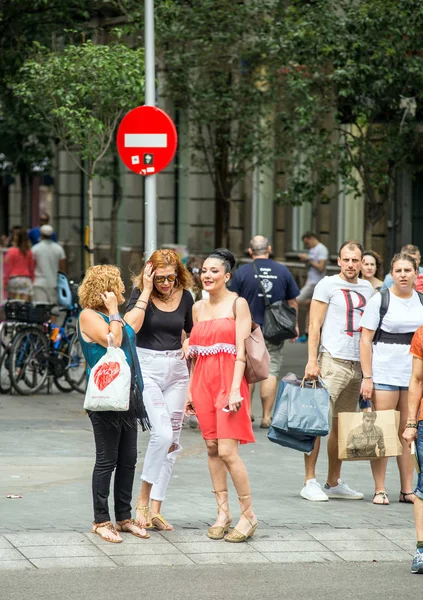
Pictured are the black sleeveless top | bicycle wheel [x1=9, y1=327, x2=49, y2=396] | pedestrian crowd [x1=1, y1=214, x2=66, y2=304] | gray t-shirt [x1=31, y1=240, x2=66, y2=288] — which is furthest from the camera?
gray t-shirt [x1=31, y1=240, x2=66, y2=288]

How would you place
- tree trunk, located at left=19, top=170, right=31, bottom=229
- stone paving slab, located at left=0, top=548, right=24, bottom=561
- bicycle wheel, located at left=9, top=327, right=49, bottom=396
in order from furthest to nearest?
tree trunk, located at left=19, top=170, right=31, bottom=229 < bicycle wheel, located at left=9, top=327, right=49, bottom=396 < stone paving slab, located at left=0, top=548, right=24, bottom=561

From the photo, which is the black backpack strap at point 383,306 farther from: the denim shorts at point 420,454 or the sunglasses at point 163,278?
the denim shorts at point 420,454

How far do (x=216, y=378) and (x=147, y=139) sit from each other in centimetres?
515

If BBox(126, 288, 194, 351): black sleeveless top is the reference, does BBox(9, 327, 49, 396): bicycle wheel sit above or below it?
below

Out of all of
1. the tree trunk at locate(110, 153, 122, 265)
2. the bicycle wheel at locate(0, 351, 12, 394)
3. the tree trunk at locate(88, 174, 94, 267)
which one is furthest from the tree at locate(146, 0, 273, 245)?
the tree trunk at locate(110, 153, 122, 265)

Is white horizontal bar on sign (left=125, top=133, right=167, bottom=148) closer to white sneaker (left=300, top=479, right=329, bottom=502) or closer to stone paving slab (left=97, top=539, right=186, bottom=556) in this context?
white sneaker (left=300, top=479, right=329, bottom=502)

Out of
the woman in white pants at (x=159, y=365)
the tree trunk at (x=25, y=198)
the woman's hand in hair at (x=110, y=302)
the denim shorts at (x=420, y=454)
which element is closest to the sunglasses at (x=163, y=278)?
the woman in white pants at (x=159, y=365)

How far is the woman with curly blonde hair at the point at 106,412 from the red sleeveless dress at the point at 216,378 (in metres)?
0.39

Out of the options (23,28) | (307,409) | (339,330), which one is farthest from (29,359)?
(23,28)

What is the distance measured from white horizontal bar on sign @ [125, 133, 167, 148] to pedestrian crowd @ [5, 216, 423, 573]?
3.77 m

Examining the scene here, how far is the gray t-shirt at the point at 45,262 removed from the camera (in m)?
21.1

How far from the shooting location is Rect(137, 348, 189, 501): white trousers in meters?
8.46

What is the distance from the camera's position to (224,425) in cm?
834

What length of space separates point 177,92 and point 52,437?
1135cm
